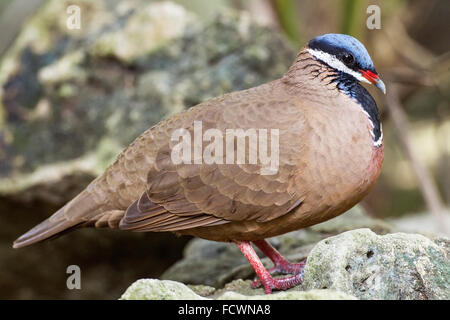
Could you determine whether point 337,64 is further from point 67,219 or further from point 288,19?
point 288,19

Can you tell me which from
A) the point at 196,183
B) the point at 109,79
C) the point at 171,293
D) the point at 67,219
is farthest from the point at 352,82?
the point at 109,79

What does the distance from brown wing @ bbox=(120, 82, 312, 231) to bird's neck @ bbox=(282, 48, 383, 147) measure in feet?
0.52

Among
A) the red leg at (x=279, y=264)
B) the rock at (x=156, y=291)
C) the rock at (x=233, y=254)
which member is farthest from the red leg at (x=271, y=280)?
the rock at (x=156, y=291)

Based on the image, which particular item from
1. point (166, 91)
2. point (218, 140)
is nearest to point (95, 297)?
point (166, 91)

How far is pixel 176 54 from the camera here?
633 cm

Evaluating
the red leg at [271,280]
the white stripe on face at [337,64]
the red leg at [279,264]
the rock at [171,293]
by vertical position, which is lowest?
the rock at [171,293]

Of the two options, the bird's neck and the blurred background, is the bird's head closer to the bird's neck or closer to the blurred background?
the bird's neck

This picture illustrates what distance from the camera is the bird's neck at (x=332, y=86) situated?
14.0ft

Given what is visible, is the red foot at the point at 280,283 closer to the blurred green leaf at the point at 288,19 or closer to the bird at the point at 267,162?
the bird at the point at 267,162

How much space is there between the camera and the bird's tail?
15.1 feet

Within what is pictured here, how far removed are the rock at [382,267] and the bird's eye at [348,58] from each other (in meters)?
1.19

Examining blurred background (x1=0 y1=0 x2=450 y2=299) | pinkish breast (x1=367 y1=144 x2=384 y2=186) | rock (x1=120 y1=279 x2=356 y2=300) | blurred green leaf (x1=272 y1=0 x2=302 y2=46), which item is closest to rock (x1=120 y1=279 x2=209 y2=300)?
rock (x1=120 y1=279 x2=356 y2=300)

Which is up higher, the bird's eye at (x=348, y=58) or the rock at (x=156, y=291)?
the bird's eye at (x=348, y=58)

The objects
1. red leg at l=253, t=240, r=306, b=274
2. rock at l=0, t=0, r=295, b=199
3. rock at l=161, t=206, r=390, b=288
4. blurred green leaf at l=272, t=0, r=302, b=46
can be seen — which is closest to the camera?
red leg at l=253, t=240, r=306, b=274
